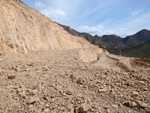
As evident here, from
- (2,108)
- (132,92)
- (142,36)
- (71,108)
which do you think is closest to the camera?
(2,108)

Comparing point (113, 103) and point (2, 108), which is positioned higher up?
point (2, 108)

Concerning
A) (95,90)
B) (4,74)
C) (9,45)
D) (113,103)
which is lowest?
(113,103)

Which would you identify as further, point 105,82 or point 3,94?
point 105,82

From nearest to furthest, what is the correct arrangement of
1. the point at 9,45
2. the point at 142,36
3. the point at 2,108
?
the point at 2,108
the point at 9,45
the point at 142,36

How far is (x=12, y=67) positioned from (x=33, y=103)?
406cm

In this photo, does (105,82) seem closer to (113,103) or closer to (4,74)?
(113,103)

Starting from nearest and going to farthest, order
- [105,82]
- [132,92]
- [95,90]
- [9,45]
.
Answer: [132,92]
[95,90]
[105,82]
[9,45]

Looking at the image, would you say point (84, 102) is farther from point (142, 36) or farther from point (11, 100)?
point (142, 36)

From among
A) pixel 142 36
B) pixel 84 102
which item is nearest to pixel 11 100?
pixel 84 102

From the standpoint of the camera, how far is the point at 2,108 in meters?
2.68

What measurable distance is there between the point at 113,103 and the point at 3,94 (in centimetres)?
396

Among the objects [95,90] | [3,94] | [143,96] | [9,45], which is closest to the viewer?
[3,94]

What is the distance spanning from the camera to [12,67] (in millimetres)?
6020

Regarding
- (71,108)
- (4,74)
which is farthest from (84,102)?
(4,74)
